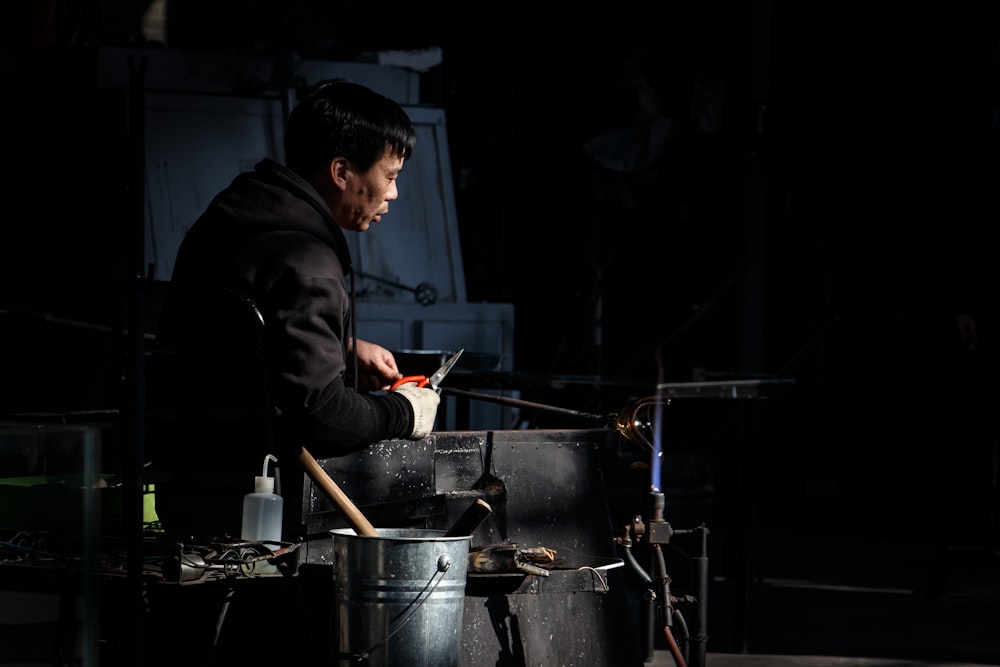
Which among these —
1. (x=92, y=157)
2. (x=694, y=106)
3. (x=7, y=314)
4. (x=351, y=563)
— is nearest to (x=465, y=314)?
(x=92, y=157)

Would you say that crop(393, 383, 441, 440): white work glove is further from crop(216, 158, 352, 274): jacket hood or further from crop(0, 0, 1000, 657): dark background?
crop(0, 0, 1000, 657): dark background

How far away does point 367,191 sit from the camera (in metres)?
4.19

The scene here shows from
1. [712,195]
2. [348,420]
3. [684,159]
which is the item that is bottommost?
[348,420]

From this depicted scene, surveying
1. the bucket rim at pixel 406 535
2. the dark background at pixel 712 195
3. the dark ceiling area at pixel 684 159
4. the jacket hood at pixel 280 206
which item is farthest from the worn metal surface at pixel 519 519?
the dark ceiling area at pixel 684 159

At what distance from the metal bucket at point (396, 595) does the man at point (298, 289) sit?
351mm

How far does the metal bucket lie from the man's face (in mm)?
964

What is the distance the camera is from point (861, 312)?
39.6ft

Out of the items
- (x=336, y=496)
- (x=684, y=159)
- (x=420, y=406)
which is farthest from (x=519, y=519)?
(x=684, y=159)

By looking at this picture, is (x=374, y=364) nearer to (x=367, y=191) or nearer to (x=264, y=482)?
(x=367, y=191)

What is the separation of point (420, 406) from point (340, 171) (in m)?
0.66

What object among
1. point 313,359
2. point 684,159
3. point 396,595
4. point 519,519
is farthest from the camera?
point 684,159

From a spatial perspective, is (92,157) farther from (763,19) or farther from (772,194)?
(772,194)

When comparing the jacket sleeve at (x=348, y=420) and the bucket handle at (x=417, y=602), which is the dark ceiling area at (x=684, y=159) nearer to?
the jacket sleeve at (x=348, y=420)

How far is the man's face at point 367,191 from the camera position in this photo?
4.16m
